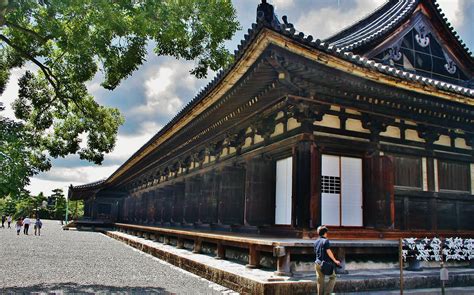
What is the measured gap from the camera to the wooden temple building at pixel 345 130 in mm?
8039

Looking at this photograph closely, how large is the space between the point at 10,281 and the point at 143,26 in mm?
6395

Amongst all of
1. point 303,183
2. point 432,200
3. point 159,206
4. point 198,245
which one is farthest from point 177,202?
point 432,200

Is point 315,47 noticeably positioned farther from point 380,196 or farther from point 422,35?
point 422,35

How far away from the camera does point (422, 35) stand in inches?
504

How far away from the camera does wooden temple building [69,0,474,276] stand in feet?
26.4

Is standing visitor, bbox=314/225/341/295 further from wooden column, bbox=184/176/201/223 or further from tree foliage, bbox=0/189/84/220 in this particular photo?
tree foliage, bbox=0/189/84/220

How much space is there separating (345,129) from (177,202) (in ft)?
38.8

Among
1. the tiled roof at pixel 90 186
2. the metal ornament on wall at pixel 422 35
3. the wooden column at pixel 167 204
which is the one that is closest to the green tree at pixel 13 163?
the metal ornament on wall at pixel 422 35

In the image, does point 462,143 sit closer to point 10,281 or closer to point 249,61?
point 249,61

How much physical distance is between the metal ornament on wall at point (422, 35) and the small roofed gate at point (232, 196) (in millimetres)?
6991

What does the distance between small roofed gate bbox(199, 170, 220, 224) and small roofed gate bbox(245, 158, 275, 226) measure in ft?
10.8

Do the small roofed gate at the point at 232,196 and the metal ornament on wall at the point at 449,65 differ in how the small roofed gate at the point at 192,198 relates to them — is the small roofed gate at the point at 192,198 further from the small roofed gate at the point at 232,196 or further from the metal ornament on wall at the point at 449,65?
the metal ornament on wall at the point at 449,65

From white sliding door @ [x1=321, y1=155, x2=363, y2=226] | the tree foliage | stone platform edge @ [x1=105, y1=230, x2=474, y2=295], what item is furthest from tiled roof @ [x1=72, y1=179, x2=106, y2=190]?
the tree foliage

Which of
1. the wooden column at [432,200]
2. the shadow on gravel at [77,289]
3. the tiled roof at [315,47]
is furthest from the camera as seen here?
the wooden column at [432,200]
